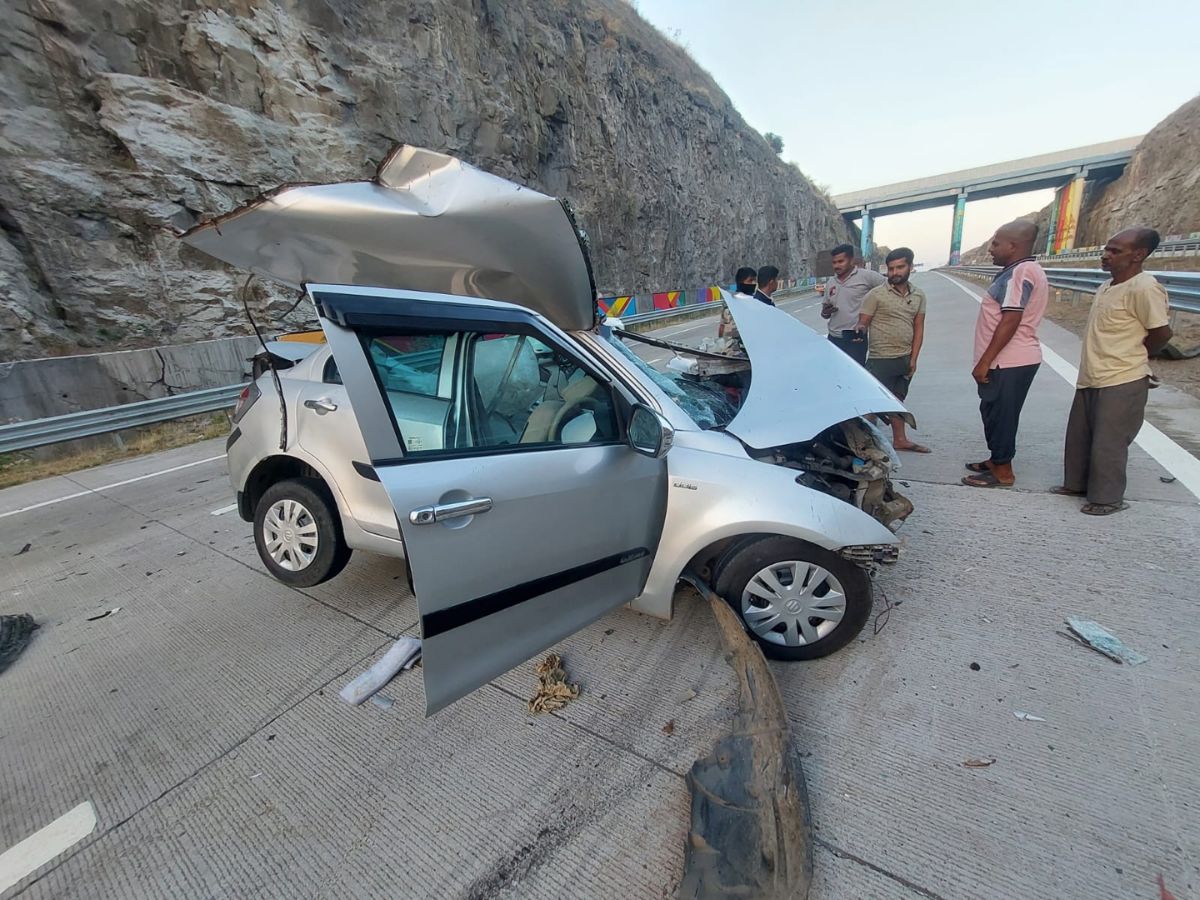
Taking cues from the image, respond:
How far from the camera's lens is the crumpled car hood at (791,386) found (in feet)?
8.05

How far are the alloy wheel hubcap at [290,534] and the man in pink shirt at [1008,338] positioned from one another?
435 cm

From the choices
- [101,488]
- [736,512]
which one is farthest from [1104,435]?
[101,488]

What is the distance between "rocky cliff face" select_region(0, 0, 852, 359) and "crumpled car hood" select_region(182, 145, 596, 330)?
8834 millimetres

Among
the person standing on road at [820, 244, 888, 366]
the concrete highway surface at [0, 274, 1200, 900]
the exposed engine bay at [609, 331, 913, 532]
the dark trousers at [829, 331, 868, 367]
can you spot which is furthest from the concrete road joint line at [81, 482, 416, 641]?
the dark trousers at [829, 331, 868, 367]

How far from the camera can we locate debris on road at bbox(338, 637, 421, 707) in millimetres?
2367

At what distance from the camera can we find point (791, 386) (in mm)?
2723

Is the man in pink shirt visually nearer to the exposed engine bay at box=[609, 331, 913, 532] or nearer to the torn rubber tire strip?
the exposed engine bay at box=[609, 331, 913, 532]

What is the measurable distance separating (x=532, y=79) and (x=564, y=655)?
2171 cm

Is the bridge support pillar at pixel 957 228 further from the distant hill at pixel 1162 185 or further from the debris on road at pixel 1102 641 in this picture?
the debris on road at pixel 1102 641

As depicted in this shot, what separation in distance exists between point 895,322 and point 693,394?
2704mm

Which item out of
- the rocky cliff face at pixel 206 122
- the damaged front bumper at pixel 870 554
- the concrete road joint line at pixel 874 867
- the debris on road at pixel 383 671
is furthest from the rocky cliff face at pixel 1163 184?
the debris on road at pixel 383 671

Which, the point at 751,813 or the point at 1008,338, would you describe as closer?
the point at 751,813

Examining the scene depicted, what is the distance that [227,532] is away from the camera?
166 inches

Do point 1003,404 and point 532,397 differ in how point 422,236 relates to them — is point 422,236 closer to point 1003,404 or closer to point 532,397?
point 532,397
